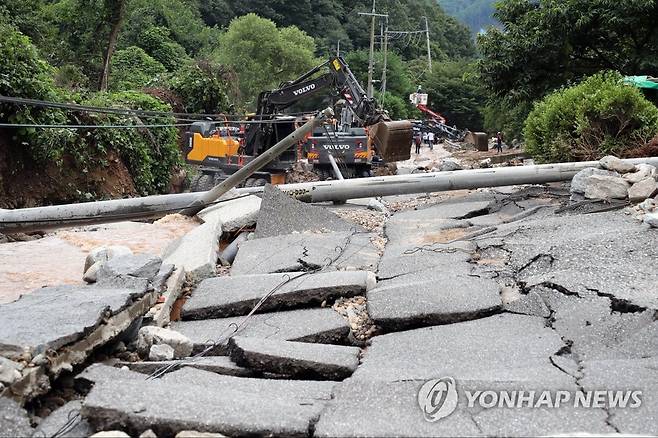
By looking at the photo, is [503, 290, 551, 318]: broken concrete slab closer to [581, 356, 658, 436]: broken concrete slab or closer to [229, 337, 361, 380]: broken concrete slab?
[581, 356, 658, 436]: broken concrete slab

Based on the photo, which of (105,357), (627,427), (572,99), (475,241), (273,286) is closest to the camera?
(627,427)

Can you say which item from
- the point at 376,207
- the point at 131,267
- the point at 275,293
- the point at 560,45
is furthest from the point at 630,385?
the point at 560,45

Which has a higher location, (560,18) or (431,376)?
(560,18)

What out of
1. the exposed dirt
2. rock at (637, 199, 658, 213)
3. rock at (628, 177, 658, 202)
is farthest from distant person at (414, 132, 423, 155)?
rock at (637, 199, 658, 213)

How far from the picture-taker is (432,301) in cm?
493

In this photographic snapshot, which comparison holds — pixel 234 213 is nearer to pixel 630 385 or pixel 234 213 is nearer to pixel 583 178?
pixel 583 178

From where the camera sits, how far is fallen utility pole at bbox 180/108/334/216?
873 centimetres

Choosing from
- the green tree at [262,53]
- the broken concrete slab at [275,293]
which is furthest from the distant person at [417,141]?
the broken concrete slab at [275,293]

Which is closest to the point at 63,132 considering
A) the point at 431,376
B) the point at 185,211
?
the point at 185,211

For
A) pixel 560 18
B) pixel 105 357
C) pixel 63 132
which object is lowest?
pixel 105 357

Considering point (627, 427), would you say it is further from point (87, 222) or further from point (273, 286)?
point (87, 222)

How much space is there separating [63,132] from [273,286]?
8792 mm

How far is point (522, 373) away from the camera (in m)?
3.53

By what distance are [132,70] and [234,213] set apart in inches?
895
